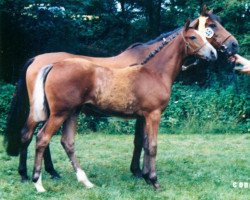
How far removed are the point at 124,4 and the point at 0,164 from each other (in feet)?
37.9

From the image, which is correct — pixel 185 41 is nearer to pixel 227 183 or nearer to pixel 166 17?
pixel 227 183

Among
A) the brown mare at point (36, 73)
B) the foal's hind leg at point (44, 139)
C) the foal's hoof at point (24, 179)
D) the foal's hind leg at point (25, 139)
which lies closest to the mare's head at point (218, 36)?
the brown mare at point (36, 73)

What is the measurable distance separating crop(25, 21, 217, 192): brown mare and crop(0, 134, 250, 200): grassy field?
11.8 inches

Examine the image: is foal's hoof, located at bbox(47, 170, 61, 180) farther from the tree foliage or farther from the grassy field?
the tree foliage

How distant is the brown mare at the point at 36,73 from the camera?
6.84 m

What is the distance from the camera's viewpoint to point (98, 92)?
6082 mm

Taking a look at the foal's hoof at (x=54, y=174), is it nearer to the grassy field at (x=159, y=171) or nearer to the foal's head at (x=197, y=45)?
the grassy field at (x=159, y=171)

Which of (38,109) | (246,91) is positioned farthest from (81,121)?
(38,109)

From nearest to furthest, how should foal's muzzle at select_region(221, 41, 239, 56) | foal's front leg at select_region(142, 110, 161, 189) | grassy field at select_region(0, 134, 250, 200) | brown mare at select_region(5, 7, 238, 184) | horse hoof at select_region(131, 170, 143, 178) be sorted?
grassy field at select_region(0, 134, 250, 200) < foal's front leg at select_region(142, 110, 161, 189) < brown mare at select_region(5, 7, 238, 184) < horse hoof at select_region(131, 170, 143, 178) < foal's muzzle at select_region(221, 41, 239, 56)

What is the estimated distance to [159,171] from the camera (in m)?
7.55

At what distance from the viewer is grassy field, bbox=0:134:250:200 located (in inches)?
232

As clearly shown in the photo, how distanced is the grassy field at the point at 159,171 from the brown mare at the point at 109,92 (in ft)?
0.99

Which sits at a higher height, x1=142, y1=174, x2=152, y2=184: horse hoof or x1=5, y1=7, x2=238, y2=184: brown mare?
x1=5, y1=7, x2=238, y2=184: brown mare

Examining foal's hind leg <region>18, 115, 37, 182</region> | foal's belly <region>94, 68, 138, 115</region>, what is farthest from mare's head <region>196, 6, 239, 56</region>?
foal's hind leg <region>18, 115, 37, 182</region>
